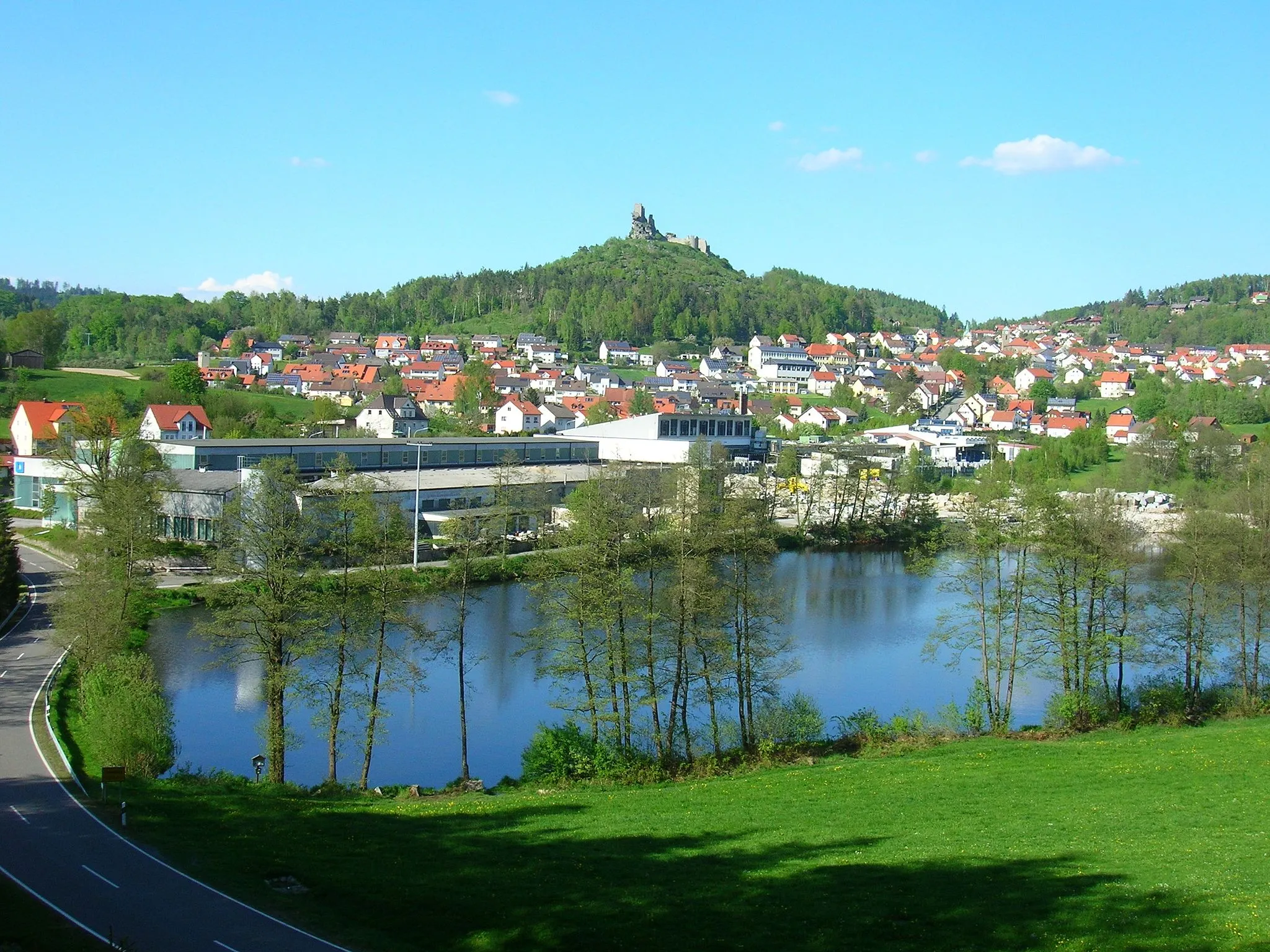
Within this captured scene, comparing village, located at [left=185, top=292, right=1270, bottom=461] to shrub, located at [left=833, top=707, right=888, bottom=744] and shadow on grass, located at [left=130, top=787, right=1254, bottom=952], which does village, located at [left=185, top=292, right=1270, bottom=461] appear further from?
shadow on grass, located at [left=130, top=787, right=1254, bottom=952]

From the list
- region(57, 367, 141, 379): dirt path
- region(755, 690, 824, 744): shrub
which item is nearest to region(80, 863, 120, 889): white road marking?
region(755, 690, 824, 744): shrub

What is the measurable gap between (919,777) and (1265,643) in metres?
11.8

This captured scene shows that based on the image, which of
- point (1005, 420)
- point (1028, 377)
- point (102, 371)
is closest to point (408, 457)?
point (102, 371)

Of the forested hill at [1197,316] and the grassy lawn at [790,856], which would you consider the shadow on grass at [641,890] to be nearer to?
the grassy lawn at [790,856]

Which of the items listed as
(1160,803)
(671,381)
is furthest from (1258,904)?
(671,381)

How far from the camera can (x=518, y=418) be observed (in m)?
57.8

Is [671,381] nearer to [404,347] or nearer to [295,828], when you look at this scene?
[404,347]

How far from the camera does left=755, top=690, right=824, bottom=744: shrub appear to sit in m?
14.5

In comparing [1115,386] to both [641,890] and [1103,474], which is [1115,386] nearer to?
[1103,474]

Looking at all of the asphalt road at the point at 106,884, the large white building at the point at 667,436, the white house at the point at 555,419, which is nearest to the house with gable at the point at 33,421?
the large white building at the point at 667,436

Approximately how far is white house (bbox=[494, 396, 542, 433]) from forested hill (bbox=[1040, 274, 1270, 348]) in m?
99.2

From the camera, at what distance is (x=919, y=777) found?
12000mm

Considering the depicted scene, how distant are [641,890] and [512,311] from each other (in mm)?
104299

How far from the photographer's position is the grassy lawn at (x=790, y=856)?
22.9 feet
